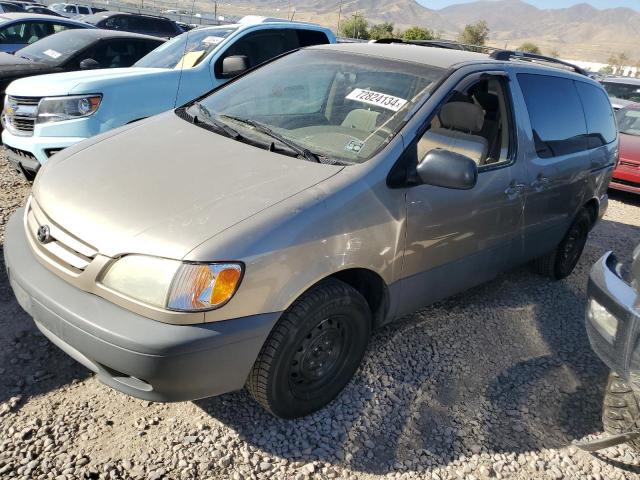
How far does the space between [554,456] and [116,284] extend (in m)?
2.21

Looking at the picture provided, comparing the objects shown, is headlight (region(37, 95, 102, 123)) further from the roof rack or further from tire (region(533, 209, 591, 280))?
tire (region(533, 209, 591, 280))

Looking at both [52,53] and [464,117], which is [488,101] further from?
[52,53]

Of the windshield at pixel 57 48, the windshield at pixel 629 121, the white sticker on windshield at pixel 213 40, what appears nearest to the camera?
the white sticker on windshield at pixel 213 40

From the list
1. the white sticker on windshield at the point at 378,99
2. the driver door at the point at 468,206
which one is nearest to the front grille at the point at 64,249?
the driver door at the point at 468,206

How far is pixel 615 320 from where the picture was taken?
8.21ft

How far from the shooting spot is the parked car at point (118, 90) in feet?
15.1

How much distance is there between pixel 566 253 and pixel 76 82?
4498 mm

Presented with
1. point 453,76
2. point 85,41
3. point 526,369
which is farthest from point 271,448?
point 85,41

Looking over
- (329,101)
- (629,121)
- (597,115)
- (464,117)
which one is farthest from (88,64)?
(629,121)

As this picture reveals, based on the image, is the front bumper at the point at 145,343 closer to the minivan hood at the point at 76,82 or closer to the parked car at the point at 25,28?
the minivan hood at the point at 76,82

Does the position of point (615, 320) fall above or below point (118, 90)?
below

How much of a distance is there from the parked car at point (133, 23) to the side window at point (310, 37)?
358 inches

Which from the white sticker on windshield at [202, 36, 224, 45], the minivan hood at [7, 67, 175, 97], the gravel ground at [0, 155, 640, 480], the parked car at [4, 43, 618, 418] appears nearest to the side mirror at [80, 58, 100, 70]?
the minivan hood at [7, 67, 175, 97]

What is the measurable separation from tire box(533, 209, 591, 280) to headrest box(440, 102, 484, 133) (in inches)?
63.7
